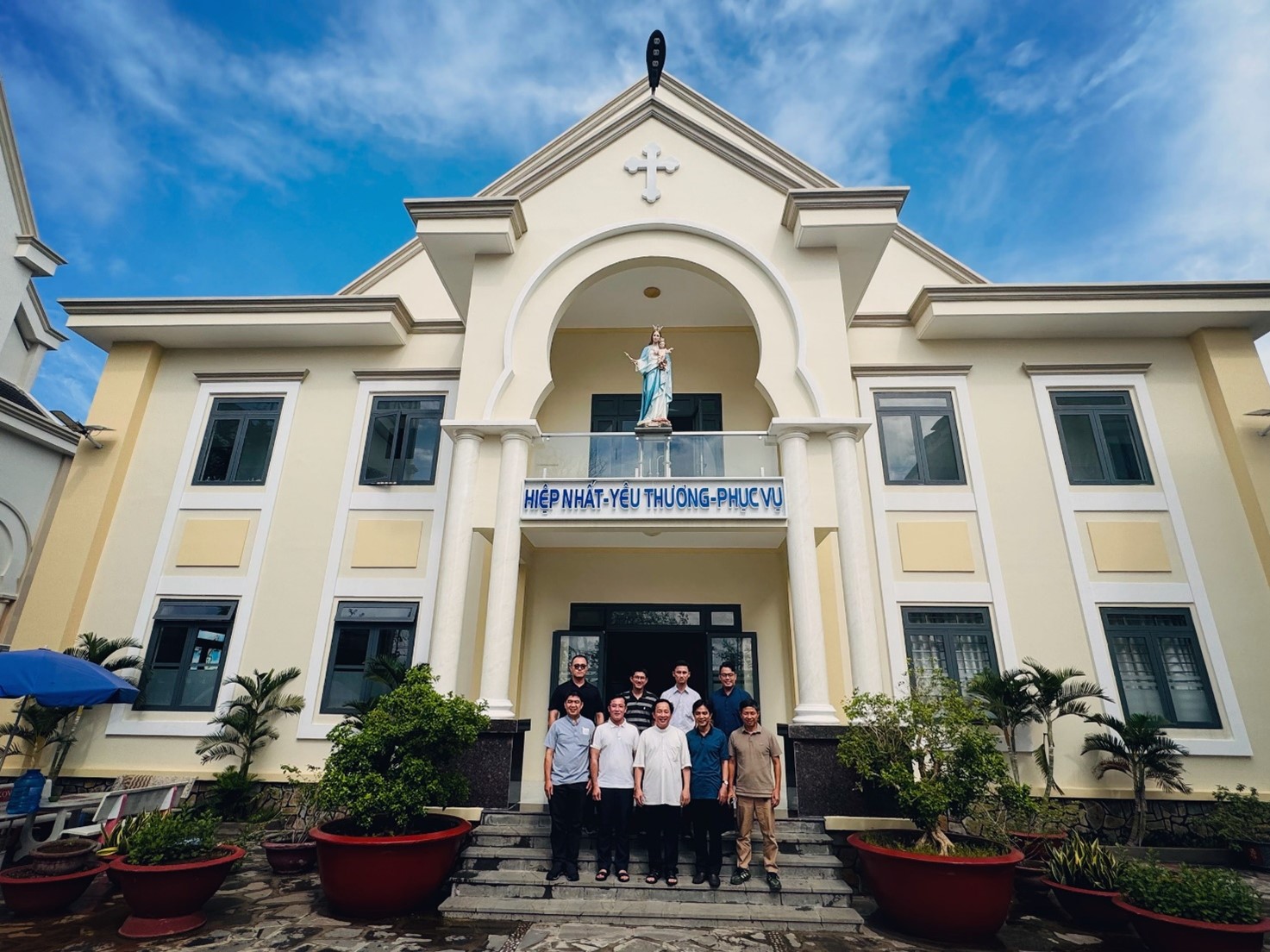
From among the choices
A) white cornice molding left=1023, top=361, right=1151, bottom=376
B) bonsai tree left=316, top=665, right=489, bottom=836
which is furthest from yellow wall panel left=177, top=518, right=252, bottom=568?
white cornice molding left=1023, top=361, right=1151, bottom=376

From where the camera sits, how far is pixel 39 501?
11.4m

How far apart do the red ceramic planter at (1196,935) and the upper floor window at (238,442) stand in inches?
521

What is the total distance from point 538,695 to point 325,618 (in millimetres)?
3823

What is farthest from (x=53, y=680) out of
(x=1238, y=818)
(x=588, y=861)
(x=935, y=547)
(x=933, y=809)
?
(x=1238, y=818)

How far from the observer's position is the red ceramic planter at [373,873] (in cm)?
602

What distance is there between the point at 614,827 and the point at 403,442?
800cm

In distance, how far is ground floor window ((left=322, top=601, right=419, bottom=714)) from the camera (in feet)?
34.9

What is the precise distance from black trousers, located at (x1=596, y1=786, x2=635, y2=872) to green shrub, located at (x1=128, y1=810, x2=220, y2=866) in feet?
12.0

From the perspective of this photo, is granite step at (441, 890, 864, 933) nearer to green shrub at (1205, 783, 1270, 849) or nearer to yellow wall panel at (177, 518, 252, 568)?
green shrub at (1205, 783, 1270, 849)

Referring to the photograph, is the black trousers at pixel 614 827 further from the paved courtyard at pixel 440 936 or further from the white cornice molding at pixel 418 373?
the white cornice molding at pixel 418 373

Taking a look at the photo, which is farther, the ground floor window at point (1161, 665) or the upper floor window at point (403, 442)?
the upper floor window at point (403, 442)

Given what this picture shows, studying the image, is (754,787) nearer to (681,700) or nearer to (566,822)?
(681,700)

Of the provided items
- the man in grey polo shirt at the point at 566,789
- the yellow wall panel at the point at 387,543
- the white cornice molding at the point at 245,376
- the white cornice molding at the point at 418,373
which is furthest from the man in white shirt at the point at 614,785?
the white cornice molding at the point at 245,376

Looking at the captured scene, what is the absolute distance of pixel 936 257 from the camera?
13.5 meters
